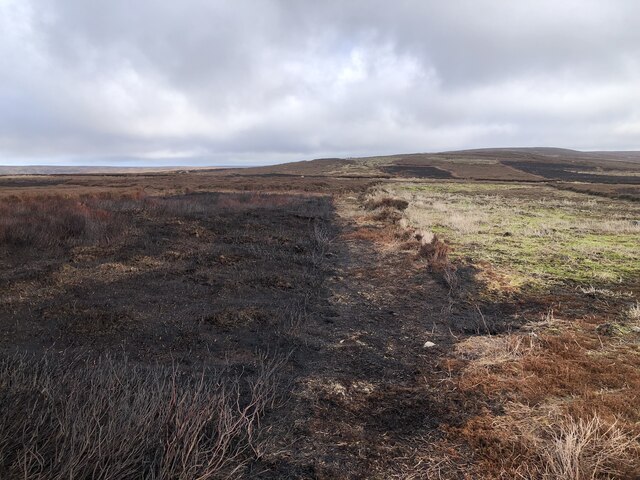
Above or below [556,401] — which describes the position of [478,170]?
above

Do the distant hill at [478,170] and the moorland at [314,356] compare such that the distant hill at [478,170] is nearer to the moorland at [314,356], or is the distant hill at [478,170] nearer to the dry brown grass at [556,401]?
the moorland at [314,356]

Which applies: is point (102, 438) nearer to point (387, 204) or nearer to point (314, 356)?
point (314, 356)

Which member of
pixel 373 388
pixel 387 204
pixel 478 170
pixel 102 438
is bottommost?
pixel 373 388

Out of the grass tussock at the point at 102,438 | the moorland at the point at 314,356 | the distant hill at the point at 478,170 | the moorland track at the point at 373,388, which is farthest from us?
the distant hill at the point at 478,170

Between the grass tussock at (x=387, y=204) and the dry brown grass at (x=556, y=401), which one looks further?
the grass tussock at (x=387, y=204)

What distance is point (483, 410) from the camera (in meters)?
4.01

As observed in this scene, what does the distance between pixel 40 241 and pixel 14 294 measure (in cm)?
477

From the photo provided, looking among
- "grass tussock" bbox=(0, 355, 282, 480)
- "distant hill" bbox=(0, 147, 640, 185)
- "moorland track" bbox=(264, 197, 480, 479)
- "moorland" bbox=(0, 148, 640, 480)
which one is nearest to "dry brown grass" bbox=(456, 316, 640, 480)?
"moorland" bbox=(0, 148, 640, 480)

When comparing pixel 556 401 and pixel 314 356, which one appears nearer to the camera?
pixel 556 401

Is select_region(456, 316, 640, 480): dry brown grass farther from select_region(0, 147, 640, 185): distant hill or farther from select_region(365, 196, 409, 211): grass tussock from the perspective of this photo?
select_region(0, 147, 640, 185): distant hill

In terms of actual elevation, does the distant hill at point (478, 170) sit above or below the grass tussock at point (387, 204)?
above

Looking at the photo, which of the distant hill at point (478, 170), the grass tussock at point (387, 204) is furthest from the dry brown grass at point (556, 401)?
the distant hill at point (478, 170)

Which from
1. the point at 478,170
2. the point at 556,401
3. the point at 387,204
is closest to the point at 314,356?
the point at 556,401

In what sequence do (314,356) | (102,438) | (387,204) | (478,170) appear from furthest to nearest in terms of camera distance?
1. (478,170)
2. (387,204)
3. (314,356)
4. (102,438)
